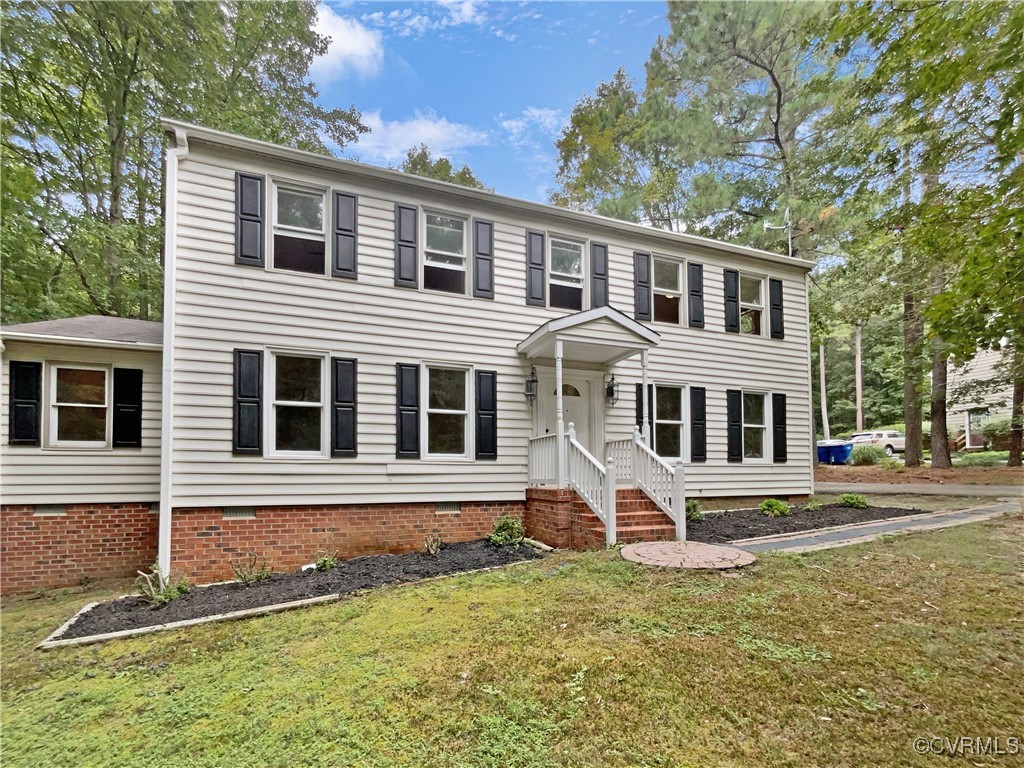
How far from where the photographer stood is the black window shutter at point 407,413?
24.7 feet

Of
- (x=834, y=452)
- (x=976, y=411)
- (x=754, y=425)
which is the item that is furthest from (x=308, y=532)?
(x=976, y=411)

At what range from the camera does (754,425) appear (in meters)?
10.6

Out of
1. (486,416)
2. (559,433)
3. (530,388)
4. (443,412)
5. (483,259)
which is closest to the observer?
(559,433)

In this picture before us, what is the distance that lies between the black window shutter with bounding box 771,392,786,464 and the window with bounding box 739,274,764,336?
5.01 ft

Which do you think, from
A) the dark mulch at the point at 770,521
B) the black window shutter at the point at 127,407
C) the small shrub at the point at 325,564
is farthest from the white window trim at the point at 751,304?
the black window shutter at the point at 127,407

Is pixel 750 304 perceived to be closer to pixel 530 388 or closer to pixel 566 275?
pixel 566 275

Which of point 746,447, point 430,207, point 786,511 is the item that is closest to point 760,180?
point 746,447

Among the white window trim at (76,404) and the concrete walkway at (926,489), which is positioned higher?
the white window trim at (76,404)

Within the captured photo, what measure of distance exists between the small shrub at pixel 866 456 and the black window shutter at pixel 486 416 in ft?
60.0

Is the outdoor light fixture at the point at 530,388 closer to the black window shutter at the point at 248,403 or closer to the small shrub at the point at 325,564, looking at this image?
the small shrub at the point at 325,564

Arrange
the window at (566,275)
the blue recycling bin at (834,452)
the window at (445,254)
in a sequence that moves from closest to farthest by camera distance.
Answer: the window at (445,254), the window at (566,275), the blue recycling bin at (834,452)

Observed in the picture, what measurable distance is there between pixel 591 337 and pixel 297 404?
14.9 ft

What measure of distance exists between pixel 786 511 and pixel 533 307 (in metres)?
6.05

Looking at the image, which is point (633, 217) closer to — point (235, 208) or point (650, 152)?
point (650, 152)
